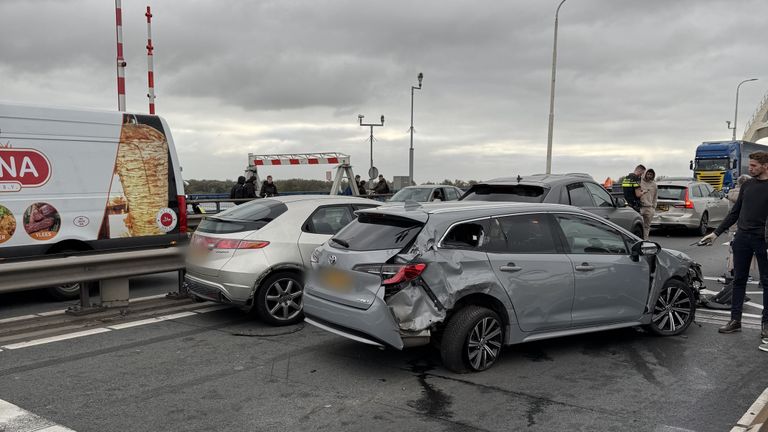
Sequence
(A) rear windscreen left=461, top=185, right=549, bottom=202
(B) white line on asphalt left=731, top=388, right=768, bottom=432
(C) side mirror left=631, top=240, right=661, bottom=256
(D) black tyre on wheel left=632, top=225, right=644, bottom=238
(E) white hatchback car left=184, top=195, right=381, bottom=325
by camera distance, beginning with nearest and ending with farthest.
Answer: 1. (B) white line on asphalt left=731, top=388, right=768, bottom=432
2. (C) side mirror left=631, top=240, right=661, bottom=256
3. (E) white hatchback car left=184, top=195, right=381, bottom=325
4. (A) rear windscreen left=461, top=185, right=549, bottom=202
5. (D) black tyre on wheel left=632, top=225, right=644, bottom=238

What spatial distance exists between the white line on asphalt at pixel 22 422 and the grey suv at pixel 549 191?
645cm

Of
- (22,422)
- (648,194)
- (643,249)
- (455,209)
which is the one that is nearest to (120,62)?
(455,209)

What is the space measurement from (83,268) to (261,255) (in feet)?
6.60

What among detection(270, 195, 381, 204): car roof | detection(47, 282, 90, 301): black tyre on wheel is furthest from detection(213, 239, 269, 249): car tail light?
detection(47, 282, 90, 301): black tyre on wheel

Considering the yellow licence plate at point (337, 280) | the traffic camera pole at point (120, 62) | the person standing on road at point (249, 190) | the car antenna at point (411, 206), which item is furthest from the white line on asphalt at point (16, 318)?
the person standing on road at point (249, 190)

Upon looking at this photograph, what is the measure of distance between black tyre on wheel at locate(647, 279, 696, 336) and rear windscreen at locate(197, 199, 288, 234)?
4.11m

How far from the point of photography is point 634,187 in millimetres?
13695

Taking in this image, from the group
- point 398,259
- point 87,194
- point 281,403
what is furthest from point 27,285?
point 398,259

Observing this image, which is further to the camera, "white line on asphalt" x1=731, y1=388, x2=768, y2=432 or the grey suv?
the grey suv

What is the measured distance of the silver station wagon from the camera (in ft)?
16.2

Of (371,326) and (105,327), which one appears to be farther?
(105,327)

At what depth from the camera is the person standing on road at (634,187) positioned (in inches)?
539

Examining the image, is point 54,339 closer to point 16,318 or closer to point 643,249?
point 16,318

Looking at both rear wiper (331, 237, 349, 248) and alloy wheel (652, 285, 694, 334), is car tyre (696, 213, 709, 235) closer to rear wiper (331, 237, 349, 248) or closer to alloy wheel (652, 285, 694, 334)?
alloy wheel (652, 285, 694, 334)
